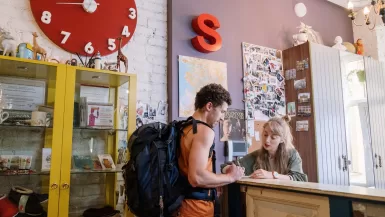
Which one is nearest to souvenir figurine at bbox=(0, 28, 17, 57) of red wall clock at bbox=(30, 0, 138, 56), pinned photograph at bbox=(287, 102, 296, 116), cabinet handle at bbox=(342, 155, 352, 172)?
red wall clock at bbox=(30, 0, 138, 56)

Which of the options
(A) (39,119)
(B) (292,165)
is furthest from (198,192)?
(A) (39,119)

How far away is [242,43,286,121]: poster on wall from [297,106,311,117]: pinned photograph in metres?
0.19

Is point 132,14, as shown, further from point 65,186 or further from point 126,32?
point 65,186

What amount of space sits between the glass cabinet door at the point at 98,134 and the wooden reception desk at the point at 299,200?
93 centimetres

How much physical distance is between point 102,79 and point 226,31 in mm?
1626

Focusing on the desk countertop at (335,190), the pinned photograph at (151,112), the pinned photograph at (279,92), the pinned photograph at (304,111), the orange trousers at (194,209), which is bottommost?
the orange trousers at (194,209)

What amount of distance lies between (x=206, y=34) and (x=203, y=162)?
190cm

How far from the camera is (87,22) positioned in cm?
253

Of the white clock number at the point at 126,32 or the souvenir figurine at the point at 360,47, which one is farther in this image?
the souvenir figurine at the point at 360,47

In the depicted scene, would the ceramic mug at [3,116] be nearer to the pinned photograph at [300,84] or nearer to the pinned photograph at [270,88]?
the pinned photograph at [270,88]

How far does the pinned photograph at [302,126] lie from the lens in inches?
138

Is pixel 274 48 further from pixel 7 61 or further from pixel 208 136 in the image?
pixel 7 61

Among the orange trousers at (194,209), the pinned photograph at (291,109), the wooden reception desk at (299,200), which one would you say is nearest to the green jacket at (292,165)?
the wooden reception desk at (299,200)

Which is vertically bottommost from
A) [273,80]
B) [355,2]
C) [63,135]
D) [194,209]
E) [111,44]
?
[194,209]
